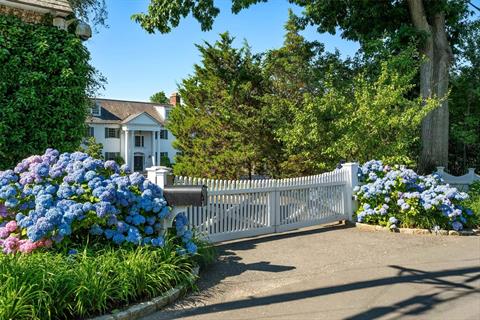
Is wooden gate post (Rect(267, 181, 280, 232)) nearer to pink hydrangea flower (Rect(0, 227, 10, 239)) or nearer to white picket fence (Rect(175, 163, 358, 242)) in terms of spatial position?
white picket fence (Rect(175, 163, 358, 242))

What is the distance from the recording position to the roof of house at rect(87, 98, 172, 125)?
37.1 meters

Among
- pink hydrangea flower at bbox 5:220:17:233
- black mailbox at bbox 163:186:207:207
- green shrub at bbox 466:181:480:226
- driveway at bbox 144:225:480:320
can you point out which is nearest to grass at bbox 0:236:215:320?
driveway at bbox 144:225:480:320

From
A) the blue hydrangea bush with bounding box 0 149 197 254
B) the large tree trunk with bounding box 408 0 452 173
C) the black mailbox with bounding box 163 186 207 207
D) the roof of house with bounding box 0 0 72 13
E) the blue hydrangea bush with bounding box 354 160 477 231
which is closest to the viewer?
the blue hydrangea bush with bounding box 0 149 197 254

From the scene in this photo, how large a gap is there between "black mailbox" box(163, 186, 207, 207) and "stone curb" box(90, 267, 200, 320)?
1122 mm

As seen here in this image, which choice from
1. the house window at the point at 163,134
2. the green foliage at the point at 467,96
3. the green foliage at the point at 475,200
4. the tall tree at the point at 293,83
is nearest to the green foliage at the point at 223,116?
the tall tree at the point at 293,83

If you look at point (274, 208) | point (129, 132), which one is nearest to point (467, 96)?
point (274, 208)

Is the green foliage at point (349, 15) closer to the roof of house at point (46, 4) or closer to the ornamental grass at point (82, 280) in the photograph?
the roof of house at point (46, 4)

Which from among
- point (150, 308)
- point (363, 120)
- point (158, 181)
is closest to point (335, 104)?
point (363, 120)

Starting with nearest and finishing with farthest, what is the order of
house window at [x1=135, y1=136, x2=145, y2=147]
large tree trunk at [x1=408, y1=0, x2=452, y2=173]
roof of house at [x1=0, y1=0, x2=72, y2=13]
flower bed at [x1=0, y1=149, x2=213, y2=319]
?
flower bed at [x1=0, y1=149, x2=213, y2=319], roof of house at [x1=0, y1=0, x2=72, y2=13], large tree trunk at [x1=408, y1=0, x2=452, y2=173], house window at [x1=135, y1=136, x2=145, y2=147]

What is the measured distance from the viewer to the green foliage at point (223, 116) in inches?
537

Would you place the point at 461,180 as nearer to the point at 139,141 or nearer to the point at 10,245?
the point at 10,245

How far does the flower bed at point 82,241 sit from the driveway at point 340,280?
1.47ft

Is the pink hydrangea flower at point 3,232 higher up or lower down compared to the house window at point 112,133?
lower down

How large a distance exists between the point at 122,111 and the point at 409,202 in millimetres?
34988
